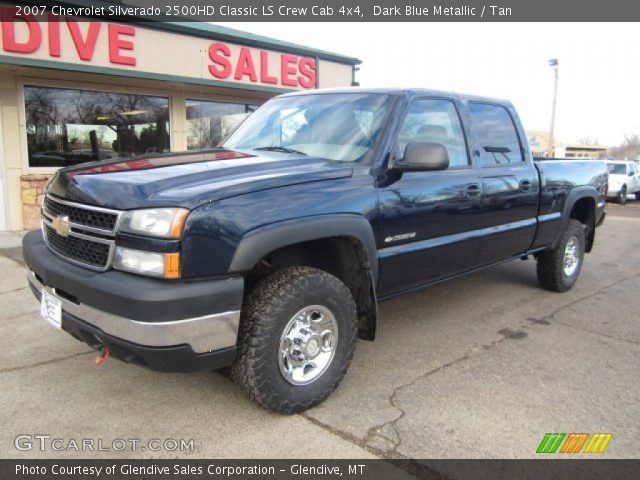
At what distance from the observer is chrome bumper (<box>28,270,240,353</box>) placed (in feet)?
7.95

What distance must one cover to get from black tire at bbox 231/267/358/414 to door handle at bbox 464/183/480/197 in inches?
58.5

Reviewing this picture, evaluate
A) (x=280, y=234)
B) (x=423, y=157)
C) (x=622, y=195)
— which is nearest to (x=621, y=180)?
(x=622, y=195)

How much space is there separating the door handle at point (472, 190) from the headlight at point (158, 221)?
2.36m

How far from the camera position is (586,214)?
6152 millimetres

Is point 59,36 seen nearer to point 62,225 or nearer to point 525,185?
point 62,225

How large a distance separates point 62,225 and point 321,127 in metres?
1.84

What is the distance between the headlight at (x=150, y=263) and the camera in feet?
8.03

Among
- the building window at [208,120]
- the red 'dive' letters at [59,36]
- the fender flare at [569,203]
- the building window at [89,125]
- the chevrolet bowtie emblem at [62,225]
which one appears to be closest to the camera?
the chevrolet bowtie emblem at [62,225]

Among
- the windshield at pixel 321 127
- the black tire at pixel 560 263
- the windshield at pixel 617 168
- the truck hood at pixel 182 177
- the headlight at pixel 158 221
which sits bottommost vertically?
the black tire at pixel 560 263

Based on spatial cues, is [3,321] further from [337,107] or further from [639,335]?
[639,335]

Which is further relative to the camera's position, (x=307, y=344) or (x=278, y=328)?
(x=307, y=344)

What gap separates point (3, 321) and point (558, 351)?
4564 mm

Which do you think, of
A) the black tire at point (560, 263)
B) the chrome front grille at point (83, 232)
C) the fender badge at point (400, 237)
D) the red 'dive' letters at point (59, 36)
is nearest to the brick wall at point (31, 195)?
the red 'dive' letters at point (59, 36)

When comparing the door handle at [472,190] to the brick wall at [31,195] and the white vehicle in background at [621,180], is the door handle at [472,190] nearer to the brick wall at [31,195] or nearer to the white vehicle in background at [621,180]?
the brick wall at [31,195]
